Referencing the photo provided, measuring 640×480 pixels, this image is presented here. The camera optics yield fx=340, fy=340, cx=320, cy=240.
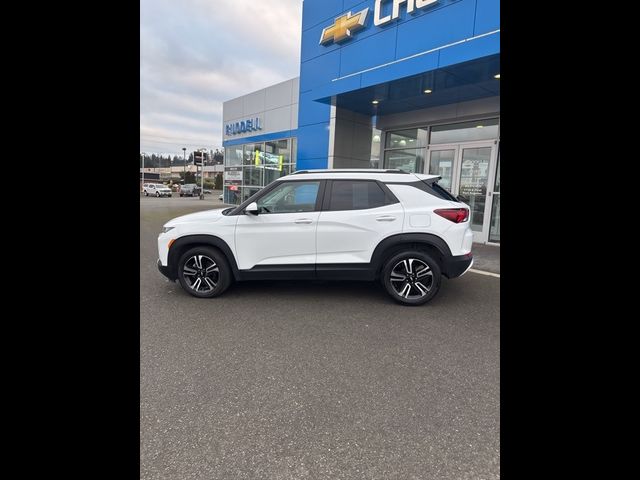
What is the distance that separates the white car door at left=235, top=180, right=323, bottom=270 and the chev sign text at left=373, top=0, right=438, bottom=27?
582 centimetres

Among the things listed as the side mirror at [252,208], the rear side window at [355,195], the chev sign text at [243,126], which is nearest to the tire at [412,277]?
the rear side window at [355,195]

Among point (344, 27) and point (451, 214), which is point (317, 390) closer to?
point (451, 214)

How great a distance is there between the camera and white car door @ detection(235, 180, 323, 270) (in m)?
4.48

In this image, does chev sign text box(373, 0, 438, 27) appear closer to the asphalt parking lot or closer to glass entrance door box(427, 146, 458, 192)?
glass entrance door box(427, 146, 458, 192)

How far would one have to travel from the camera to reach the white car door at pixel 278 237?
4.48 metres

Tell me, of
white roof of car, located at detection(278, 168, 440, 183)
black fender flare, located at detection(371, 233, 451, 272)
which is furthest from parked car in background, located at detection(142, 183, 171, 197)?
black fender flare, located at detection(371, 233, 451, 272)

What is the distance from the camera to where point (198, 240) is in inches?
179

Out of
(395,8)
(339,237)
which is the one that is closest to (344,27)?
(395,8)

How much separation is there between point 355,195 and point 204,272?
2313mm

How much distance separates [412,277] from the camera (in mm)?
4480

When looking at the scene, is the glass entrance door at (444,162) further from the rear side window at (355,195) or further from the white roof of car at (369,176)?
the rear side window at (355,195)
